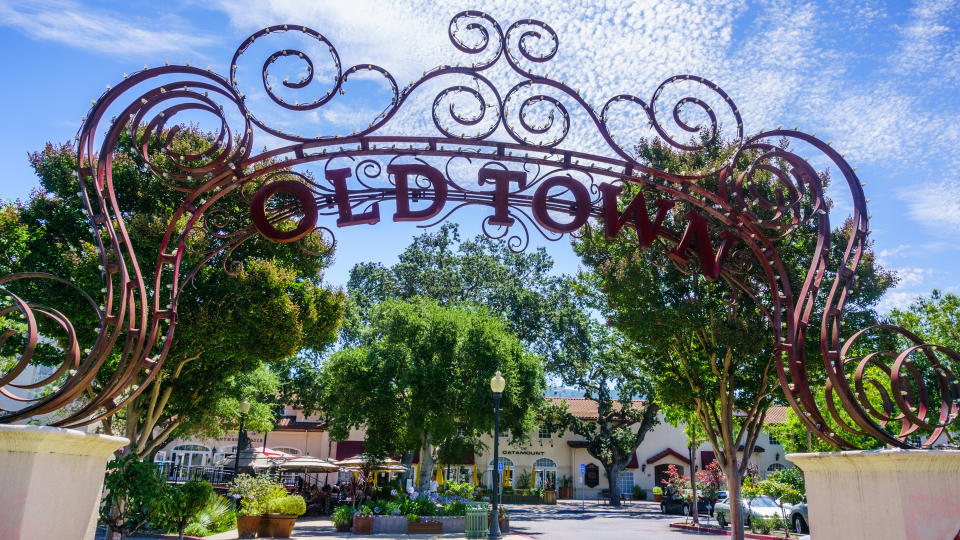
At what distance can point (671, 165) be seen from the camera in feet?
51.8

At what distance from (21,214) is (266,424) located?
50.9 ft

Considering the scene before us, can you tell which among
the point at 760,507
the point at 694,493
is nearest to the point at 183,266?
the point at 760,507

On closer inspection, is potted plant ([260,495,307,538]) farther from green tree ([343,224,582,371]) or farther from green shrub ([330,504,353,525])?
green tree ([343,224,582,371])

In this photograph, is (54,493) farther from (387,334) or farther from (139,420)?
(387,334)

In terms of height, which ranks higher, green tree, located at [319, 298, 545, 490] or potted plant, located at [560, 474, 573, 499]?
green tree, located at [319, 298, 545, 490]

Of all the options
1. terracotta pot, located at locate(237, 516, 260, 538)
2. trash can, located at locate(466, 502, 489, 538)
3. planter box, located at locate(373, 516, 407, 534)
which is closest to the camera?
terracotta pot, located at locate(237, 516, 260, 538)

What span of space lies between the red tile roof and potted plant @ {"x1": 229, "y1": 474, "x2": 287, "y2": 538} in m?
29.3

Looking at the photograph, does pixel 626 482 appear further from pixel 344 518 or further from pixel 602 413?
pixel 344 518

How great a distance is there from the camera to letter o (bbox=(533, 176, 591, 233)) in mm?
6840

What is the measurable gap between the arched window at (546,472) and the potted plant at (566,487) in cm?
61

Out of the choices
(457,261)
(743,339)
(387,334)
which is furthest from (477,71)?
(457,261)

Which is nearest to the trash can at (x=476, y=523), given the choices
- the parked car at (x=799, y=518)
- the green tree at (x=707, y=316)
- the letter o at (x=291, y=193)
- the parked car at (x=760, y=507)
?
the green tree at (x=707, y=316)

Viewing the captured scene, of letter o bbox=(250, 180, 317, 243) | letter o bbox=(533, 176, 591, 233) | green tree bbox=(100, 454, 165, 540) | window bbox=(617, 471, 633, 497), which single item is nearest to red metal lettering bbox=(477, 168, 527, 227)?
letter o bbox=(533, 176, 591, 233)

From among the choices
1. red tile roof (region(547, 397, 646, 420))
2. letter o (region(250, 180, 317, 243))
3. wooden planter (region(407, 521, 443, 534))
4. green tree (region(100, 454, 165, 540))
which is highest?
red tile roof (region(547, 397, 646, 420))
